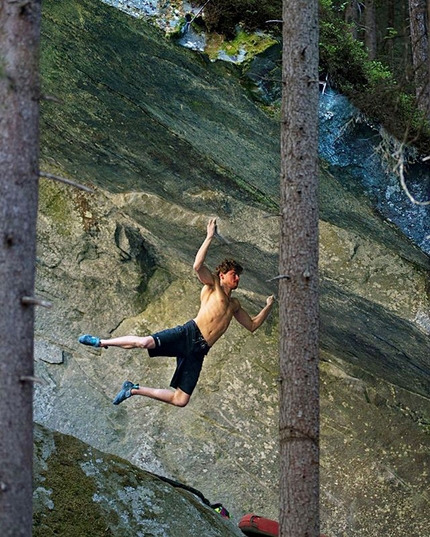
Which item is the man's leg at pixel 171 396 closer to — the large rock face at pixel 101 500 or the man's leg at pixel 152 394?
the man's leg at pixel 152 394

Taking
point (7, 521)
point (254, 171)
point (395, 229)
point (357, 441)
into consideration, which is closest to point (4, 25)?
point (7, 521)

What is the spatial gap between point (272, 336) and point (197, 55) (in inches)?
181

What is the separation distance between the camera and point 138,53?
10.2 meters

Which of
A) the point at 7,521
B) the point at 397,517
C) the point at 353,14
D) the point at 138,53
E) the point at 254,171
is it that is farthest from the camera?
the point at 353,14

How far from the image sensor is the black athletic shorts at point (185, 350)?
1067 cm

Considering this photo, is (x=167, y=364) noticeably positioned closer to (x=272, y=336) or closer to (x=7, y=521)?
(x=272, y=336)

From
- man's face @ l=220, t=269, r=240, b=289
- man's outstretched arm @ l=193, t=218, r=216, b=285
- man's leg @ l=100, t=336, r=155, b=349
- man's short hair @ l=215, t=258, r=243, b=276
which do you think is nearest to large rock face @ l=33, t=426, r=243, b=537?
man's leg @ l=100, t=336, r=155, b=349

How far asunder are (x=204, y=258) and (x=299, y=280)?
7.39 feet

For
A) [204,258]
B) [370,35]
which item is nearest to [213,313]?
[204,258]

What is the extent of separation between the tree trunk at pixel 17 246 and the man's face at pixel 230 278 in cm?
472

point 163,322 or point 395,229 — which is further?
point 163,322

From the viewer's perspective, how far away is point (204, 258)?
1028 centimetres

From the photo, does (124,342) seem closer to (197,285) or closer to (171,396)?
(171,396)

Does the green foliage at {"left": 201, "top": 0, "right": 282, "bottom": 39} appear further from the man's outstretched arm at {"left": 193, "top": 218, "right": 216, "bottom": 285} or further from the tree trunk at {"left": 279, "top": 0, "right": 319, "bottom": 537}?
the man's outstretched arm at {"left": 193, "top": 218, "right": 216, "bottom": 285}
